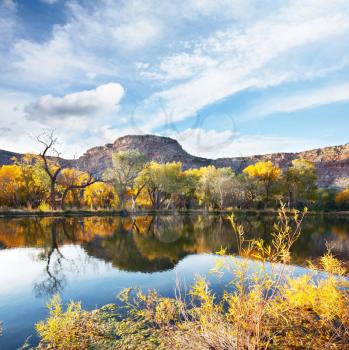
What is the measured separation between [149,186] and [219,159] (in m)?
106

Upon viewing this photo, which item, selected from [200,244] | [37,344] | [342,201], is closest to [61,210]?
[200,244]

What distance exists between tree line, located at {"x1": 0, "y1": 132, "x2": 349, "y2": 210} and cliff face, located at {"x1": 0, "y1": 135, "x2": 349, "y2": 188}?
37645 mm

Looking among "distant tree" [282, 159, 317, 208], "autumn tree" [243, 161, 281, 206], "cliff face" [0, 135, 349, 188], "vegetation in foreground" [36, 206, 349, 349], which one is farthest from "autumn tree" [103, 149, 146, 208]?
"vegetation in foreground" [36, 206, 349, 349]

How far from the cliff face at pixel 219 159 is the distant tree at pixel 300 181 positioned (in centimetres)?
4842

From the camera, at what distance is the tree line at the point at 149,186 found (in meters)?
46.1

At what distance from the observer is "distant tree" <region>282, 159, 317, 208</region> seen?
66.2 metres

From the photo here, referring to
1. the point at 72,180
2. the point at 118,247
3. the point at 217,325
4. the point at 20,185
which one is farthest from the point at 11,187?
the point at 217,325

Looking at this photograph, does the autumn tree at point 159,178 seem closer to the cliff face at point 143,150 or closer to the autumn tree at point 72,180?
the autumn tree at point 72,180

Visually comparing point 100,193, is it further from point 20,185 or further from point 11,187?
point 11,187

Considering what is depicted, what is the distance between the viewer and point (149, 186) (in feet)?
186

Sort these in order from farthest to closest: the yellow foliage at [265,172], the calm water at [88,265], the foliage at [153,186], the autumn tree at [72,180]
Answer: the yellow foliage at [265,172] < the autumn tree at [72,180] < the foliage at [153,186] < the calm water at [88,265]

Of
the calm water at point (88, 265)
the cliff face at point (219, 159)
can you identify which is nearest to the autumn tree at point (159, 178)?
the calm water at point (88, 265)

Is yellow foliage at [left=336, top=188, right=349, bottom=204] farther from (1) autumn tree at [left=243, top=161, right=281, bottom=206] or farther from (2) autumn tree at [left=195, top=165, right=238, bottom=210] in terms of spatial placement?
(2) autumn tree at [left=195, top=165, right=238, bottom=210]

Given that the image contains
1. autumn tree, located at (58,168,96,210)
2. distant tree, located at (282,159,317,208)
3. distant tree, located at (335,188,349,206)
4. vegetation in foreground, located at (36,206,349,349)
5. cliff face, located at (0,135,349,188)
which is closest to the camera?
vegetation in foreground, located at (36,206,349,349)
